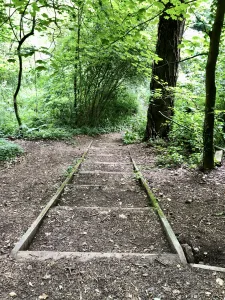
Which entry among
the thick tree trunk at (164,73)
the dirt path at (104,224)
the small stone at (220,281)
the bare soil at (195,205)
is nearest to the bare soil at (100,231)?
the dirt path at (104,224)

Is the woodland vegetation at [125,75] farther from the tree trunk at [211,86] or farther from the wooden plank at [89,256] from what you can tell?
the wooden plank at [89,256]

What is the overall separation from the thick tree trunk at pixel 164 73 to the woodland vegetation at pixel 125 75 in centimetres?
3

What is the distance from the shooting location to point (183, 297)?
189 cm

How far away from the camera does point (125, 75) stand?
38.3 feet

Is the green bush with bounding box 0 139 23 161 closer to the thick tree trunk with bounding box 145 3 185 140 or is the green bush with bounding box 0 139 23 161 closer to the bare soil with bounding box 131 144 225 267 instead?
the bare soil with bounding box 131 144 225 267

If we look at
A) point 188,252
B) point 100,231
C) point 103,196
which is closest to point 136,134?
point 103,196

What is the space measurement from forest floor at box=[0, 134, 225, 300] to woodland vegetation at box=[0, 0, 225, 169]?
1.10m

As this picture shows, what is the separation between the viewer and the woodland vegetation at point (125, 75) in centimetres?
450

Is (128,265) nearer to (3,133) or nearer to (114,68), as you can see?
(3,133)

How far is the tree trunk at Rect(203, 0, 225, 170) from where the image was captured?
13.1 ft

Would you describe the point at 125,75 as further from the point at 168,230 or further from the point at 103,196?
the point at 168,230

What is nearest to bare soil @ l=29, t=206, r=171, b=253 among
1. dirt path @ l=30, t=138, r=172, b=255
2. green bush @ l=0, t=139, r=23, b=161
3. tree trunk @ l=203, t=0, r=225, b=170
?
dirt path @ l=30, t=138, r=172, b=255

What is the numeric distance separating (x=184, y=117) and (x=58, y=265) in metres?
5.35

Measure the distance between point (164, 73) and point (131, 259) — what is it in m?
6.69
